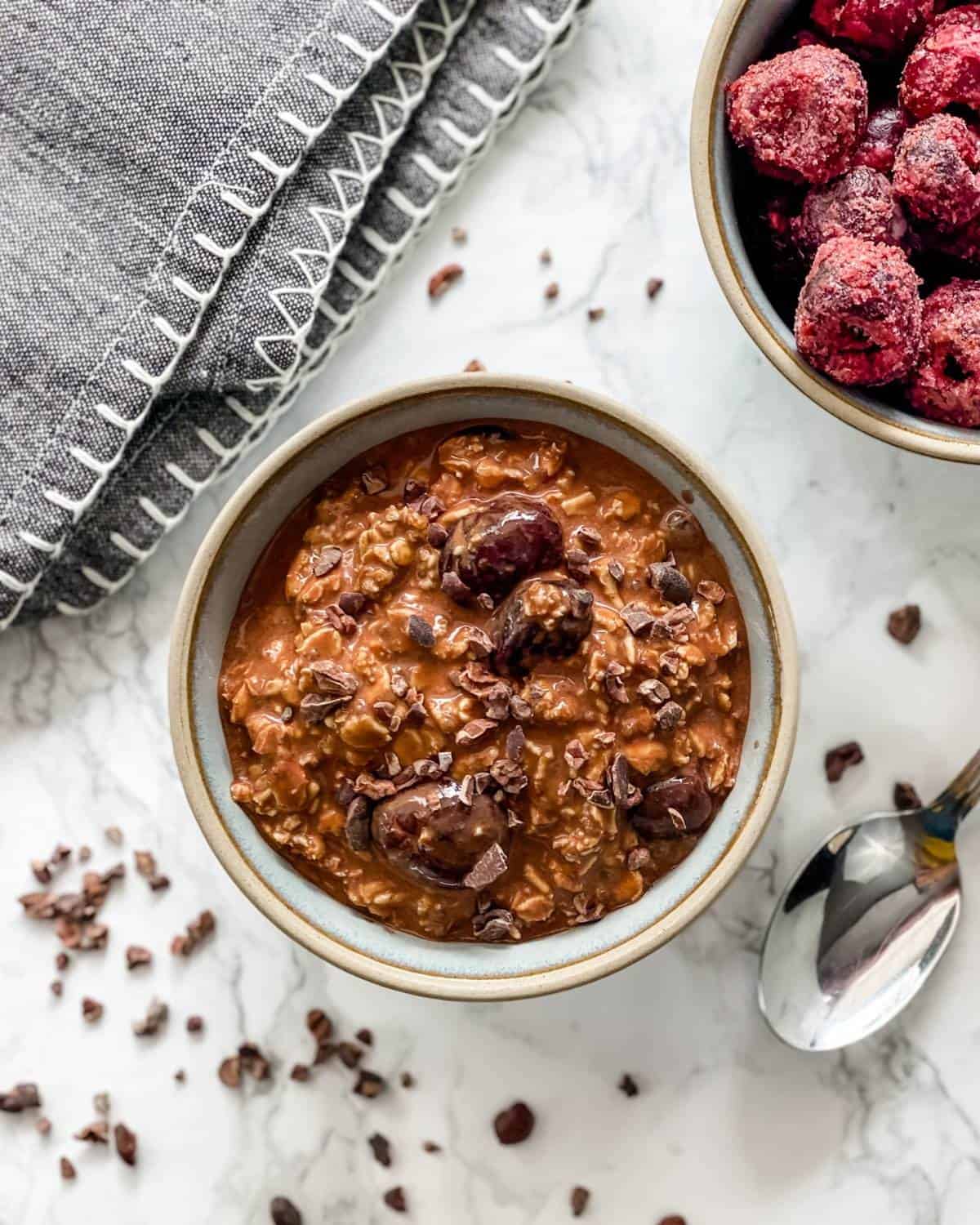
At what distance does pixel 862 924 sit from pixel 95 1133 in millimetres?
1310

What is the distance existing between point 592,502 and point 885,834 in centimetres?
77

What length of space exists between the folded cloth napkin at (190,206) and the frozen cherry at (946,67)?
57 centimetres

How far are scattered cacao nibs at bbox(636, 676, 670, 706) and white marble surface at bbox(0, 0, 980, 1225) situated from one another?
1.59 ft

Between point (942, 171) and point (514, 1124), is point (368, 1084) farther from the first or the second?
point (942, 171)

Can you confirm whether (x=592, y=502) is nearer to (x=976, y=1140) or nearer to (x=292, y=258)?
(x=292, y=258)

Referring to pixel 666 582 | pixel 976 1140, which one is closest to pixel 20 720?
pixel 666 582

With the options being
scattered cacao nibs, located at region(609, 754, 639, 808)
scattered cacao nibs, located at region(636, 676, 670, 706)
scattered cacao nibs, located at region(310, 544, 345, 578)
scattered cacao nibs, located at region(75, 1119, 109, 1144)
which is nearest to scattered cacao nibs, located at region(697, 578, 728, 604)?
scattered cacao nibs, located at region(636, 676, 670, 706)

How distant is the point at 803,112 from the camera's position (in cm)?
163

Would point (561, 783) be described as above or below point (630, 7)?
below

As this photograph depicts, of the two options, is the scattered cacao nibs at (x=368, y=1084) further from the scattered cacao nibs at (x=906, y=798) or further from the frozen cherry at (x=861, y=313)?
the frozen cherry at (x=861, y=313)

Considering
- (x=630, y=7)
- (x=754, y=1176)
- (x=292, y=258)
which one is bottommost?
(x=754, y=1176)

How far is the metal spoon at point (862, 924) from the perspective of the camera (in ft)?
6.56

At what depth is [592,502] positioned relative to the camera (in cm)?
173

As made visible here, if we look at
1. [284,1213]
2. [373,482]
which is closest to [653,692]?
[373,482]
